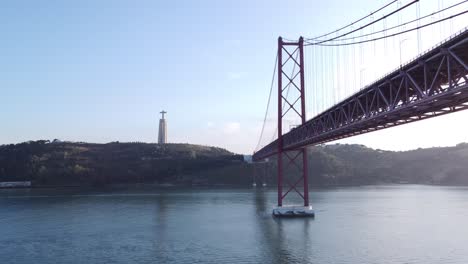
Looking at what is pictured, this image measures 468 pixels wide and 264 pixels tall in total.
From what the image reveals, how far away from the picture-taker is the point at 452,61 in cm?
1897

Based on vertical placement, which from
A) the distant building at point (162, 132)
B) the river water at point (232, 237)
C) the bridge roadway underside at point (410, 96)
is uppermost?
the distant building at point (162, 132)

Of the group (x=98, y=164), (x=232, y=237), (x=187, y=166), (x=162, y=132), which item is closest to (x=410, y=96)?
(x=232, y=237)

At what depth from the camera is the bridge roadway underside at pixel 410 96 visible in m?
18.7

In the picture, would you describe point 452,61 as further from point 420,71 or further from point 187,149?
point 187,149

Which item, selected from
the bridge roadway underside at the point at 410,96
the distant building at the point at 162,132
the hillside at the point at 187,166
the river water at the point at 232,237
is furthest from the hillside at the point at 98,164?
the bridge roadway underside at the point at 410,96

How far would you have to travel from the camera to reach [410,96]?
24.8 metres

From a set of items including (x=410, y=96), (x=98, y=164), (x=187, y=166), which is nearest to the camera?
(x=410, y=96)

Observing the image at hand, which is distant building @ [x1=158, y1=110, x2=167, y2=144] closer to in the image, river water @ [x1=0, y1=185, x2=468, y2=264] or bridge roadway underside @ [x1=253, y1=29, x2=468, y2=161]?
river water @ [x1=0, y1=185, x2=468, y2=264]

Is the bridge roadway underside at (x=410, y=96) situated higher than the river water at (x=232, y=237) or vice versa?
the bridge roadway underside at (x=410, y=96)

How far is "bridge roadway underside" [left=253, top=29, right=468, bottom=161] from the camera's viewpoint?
61.2 feet

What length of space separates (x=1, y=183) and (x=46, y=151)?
32737 mm

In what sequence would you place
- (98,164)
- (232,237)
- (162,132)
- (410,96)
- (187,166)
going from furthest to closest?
(162,132) → (98,164) → (187,166) → (232,237) → (410,96)

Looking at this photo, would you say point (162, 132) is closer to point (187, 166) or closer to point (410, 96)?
point (187, 166)

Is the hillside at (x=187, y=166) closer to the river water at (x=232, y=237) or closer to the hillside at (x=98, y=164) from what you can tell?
the hillside at (x=98, y=164)
